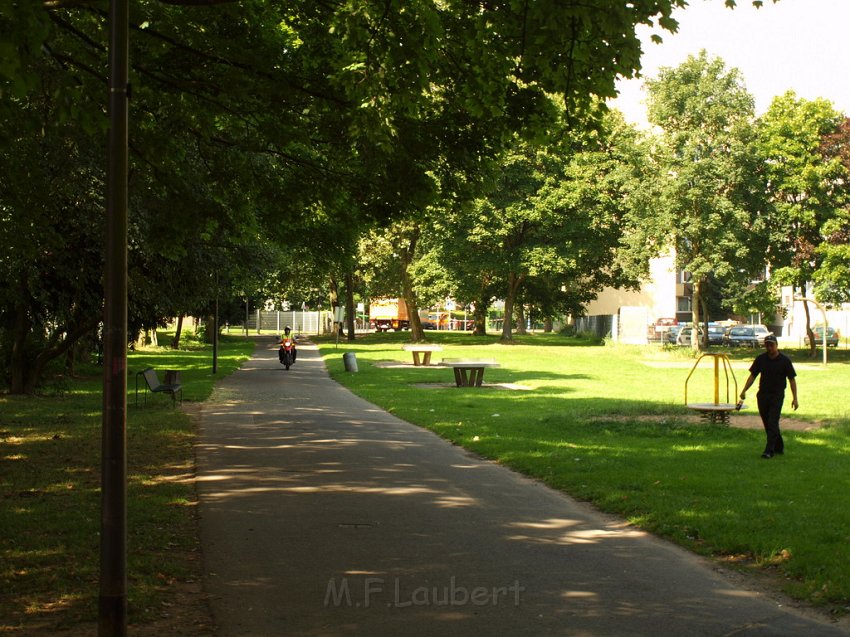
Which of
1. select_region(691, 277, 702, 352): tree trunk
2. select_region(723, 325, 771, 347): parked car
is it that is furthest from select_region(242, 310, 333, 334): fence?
select_region(691, 277, 702, 352): tree trunk

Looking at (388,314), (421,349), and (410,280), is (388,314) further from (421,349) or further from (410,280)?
(421,349)

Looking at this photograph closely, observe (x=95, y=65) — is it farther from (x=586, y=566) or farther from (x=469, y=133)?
(x=586, y=566)

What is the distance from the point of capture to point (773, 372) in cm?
1371

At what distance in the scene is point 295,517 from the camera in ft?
30.3

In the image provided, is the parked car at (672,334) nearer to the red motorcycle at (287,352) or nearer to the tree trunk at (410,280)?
the tree trunk at (410,280)

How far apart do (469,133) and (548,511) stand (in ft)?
22.1

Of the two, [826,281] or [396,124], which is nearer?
[396,124]

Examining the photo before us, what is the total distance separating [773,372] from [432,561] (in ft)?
25.7

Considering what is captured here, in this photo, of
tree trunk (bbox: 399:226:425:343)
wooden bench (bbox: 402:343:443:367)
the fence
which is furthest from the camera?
the fence

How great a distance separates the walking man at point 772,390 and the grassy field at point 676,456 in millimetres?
315

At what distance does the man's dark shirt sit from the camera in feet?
44.7

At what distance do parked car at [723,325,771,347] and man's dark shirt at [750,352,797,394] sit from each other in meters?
52.3

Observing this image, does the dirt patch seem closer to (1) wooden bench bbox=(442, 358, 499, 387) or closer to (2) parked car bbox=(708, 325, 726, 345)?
(1) wooden bench bbox=(442, 358, 499, 387)

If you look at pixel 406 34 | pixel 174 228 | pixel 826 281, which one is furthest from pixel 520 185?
pixel 406 34
